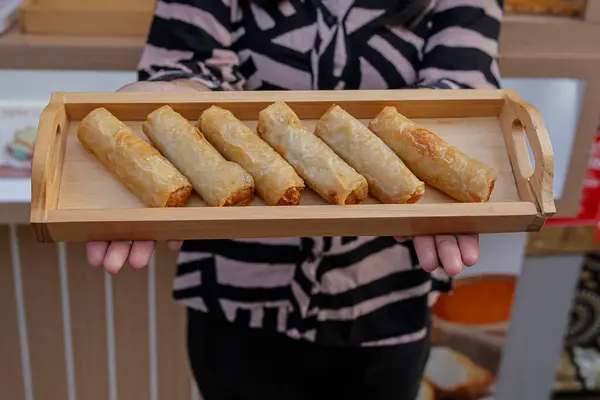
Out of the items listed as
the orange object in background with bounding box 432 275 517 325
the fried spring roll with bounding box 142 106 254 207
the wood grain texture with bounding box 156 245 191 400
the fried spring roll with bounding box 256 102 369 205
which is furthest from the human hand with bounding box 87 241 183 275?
the orange object in background with bounding box 432 275 517 325

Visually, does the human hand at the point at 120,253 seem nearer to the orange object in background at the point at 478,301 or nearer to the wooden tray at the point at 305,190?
the wooden tray at the point at 305,190

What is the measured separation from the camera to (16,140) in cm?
171

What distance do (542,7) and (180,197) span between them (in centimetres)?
112

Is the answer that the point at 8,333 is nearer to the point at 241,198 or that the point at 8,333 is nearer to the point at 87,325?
the point at 87,325

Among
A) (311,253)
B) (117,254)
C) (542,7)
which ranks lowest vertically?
(311,253)

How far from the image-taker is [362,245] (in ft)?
4.32

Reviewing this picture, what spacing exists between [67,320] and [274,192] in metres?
1.26

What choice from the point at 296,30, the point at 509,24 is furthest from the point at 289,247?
the point at 509,24

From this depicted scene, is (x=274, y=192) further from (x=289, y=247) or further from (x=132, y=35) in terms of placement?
(x=132, y=35)

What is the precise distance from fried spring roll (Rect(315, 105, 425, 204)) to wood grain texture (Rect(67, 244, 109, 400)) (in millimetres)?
1056

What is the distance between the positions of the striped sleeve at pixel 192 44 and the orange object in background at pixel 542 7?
78 centimetres

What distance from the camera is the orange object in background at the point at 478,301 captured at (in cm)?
204

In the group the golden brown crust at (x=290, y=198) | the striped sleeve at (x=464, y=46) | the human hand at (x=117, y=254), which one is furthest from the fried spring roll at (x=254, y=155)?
the striped sleeve at (x=464, y=46)

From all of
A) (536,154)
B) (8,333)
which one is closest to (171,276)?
(8,333)
